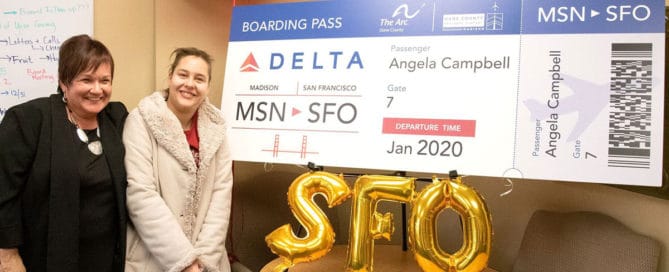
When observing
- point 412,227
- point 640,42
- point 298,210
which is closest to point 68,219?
point 298,210

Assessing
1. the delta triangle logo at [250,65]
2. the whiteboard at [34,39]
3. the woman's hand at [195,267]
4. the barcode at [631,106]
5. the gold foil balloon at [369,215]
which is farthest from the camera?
the whiteboard at [34,39]

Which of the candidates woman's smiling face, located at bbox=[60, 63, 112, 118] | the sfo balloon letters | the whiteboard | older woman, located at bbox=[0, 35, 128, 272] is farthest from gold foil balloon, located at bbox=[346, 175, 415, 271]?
the whiteboard

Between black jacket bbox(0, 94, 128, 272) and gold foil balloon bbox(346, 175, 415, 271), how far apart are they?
31.6 inches

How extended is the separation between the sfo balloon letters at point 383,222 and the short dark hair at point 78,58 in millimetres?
698

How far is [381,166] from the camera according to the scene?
143 centimetres

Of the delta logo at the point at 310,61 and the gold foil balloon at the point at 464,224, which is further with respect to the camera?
the delta logo at the point at 310,61

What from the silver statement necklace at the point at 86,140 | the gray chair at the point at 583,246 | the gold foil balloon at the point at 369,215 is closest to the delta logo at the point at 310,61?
the gold foil balloon at the point at 369,215

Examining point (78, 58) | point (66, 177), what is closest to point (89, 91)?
point (78, 58)

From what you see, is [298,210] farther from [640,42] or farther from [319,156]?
[640,42]

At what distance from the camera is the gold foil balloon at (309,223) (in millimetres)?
1370

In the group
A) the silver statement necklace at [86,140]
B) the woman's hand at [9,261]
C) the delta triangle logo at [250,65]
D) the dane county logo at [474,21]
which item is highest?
the dane county logo at [474,21]

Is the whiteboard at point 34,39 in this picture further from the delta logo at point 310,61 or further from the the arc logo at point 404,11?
the the arc logo at point 404,11

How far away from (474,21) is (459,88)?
0.21 metres

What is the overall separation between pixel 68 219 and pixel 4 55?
0.97 metres
